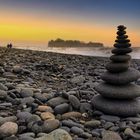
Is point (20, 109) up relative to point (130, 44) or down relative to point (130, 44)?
down

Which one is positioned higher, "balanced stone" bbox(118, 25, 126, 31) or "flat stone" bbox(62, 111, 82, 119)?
"balanced stone" bbox(118, 25, 126, 31)

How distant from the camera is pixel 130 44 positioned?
11180mm

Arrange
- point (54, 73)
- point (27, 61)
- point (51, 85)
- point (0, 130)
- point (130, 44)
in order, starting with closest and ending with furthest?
point (0, 130), point (130, 44), point (51, 85), point (54, 73), point (27, 61)

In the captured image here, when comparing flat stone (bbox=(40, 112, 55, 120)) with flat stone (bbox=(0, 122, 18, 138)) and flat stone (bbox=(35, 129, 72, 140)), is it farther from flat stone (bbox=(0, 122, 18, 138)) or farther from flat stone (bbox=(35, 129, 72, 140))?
flat stone (bbox=(35, 129, 72, 140))

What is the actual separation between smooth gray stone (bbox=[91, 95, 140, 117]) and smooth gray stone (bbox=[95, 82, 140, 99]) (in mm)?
146

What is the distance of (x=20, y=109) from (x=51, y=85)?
4549mm

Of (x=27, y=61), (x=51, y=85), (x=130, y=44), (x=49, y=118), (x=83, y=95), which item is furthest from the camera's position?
(x=27, y=61)

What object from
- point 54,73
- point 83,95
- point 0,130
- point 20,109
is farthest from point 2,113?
point 54,73

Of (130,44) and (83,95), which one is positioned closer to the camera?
(130,44)

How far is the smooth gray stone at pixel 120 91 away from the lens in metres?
10.7

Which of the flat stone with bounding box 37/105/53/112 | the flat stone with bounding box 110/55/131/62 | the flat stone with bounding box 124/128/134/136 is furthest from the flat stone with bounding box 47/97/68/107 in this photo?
the flat stone with bounding box 124/128/134/136

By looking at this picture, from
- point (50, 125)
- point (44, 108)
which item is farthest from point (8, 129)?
point (44, 108)

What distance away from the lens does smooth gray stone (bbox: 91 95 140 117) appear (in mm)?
10477

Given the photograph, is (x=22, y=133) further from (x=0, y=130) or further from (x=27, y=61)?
(x=27, y=61)
